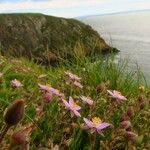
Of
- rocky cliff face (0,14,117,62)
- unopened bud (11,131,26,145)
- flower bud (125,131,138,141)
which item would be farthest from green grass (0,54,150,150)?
rocky cliff face (0,14,117,62)

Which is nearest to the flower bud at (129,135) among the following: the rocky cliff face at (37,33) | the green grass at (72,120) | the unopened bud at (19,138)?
the green grass at (72,120)

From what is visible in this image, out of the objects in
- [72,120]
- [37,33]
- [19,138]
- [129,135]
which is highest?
[19,138]

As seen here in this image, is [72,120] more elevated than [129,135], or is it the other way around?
[129,135]

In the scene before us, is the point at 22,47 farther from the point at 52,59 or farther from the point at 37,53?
the point at 52,59

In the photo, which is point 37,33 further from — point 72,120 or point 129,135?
point 129,135

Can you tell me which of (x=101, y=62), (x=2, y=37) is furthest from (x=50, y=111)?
(x=2, y=37)

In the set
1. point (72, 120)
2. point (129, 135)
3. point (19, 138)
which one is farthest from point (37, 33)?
point (19, 138)
